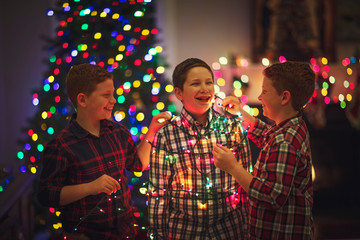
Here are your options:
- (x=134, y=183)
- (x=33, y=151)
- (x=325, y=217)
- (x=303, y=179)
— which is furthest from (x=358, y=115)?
(x=33, y=151)

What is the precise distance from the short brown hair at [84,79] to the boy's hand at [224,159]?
55cm

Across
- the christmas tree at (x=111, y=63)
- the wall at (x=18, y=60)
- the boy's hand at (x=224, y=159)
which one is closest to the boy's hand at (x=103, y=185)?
the boy's hand at (x=224, y=159)

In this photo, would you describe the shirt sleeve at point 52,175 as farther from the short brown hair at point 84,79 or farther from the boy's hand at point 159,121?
the boy's hand at point 159,121

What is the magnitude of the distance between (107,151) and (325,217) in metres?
3.39

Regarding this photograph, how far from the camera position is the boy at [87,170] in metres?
1.42

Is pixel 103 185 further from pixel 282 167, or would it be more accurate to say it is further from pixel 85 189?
pixel 282 167

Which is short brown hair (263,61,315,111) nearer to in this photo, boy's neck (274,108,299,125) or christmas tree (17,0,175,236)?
boy's neck (274,108,299,125)

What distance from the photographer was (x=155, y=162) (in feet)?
5.19

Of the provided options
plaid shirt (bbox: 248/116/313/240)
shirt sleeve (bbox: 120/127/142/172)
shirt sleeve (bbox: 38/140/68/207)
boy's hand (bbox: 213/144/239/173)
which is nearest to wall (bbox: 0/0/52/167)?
shirt sleeve (bbox: 120/127/142/172)

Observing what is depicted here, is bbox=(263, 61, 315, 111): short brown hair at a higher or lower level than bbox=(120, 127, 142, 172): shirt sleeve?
higher

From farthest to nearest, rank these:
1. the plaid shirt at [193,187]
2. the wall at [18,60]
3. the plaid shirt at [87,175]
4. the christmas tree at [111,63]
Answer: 1. the wall at [18,60]
2. the christmas tree at [111,63]
3. the plaid shirt at [193,187]
4. the plaid shirt at [87,175]

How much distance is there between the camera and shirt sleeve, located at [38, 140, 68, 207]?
1.42 meters

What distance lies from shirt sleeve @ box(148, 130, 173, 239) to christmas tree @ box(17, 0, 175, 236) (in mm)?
757

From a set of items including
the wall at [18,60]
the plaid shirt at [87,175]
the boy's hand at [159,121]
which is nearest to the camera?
the plaid shirt at [87,175]
